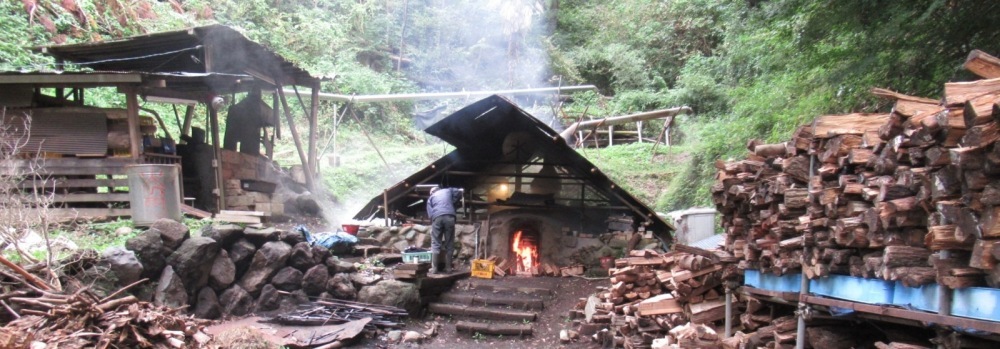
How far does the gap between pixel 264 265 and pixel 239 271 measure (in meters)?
0.39

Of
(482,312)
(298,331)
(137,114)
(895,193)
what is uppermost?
(137,114)

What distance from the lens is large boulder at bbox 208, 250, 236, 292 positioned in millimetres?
9008

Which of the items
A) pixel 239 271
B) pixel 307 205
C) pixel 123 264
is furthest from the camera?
pixel 307 205

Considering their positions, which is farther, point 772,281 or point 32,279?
point 32,279

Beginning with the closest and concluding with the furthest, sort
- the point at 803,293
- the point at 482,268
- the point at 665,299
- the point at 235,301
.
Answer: the point at 803,293
the point at 665,299
the point at 235,301
the point at 482,268

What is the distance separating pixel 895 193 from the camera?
4016 millimetres

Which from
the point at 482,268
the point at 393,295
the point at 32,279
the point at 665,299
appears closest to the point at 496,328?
the point at 393,295

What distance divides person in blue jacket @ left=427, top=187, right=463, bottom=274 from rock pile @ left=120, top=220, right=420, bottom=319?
4.10 ft

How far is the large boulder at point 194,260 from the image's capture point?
8312 millimetres

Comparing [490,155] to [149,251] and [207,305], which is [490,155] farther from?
[149,251]

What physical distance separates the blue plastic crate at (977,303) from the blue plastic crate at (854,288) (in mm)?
589

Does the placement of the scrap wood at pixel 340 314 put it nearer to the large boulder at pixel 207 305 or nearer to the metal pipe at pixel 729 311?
the large boulder at pixel 207 305

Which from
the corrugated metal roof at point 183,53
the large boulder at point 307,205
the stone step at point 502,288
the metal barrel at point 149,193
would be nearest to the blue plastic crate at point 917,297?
the stone step at point 502,288

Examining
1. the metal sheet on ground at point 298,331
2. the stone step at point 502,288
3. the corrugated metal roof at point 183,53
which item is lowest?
the stone step at point 502,288
